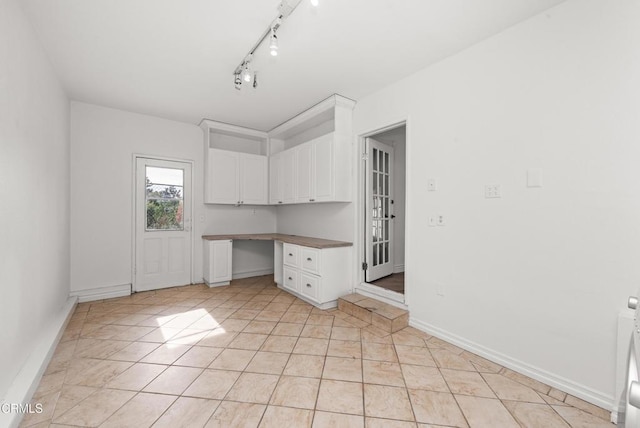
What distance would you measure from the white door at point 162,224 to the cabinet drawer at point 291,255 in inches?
66.7

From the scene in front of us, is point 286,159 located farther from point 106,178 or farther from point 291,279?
point 106,178

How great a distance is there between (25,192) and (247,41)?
2060mm

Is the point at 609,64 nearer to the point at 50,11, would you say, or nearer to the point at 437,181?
the point at 437,181

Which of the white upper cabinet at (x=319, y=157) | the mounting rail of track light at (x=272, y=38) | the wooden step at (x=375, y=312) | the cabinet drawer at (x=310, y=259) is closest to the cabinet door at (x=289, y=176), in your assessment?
the white upper cabinet at (x=319, y=157)

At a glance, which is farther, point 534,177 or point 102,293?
point 102,293

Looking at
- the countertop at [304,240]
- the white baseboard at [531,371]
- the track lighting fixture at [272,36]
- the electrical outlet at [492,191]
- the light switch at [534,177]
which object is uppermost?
the track lighting fixture at [272,36]

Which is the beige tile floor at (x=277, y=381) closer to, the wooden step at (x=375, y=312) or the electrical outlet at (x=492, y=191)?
the wooden step at (x=375, y=312)

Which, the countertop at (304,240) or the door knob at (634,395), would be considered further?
the countertop at (304,240)

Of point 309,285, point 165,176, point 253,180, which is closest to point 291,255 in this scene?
point 309,285

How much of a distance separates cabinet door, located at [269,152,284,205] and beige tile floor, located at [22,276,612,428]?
2.25m

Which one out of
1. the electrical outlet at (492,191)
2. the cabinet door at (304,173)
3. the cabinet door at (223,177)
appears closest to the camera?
the electrical outlet at (492,191)

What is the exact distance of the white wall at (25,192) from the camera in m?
1.71

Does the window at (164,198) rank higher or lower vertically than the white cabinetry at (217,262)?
higher

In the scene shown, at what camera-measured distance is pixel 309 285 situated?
3572 mm
